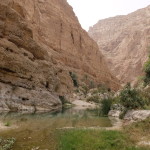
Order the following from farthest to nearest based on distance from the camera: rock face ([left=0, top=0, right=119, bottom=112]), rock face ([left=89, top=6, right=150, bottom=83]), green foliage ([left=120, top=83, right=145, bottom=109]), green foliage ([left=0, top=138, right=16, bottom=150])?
1. rock face ([left=89, top=6, right=150, bottom=83])
2. rock face ([left=0, top=0, right=119, bottom=112])
3. green foliage ([left=120, top=83, right=145, bottom=109])
4. green foliage ([left=0, top=138, right=16, bottom=150])

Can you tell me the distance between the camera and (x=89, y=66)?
107 meters

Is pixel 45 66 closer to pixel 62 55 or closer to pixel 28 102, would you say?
pixel 28 102

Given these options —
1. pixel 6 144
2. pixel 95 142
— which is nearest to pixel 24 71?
pixel 6 144

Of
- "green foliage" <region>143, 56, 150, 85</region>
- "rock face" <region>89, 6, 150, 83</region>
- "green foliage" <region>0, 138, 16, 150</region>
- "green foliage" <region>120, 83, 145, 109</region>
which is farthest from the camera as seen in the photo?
"rock face" <region>89, 6, 150, 83</region>

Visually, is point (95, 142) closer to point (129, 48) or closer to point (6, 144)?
point (6, 144)

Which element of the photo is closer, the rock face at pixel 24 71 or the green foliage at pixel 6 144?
the green foliage at pixel 6 144

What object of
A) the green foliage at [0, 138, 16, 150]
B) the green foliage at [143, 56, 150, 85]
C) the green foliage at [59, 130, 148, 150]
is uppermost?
the green foliage at [143, 56, 150, 85]

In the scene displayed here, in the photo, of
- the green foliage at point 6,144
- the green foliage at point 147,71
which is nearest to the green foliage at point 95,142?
the green foliage at point 6,144

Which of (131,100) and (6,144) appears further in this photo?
(131,100)

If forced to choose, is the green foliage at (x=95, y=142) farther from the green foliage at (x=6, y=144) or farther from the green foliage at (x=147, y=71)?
the green foliage at (x=147, y=71)

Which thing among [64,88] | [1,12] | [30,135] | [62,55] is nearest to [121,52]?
[62,55]

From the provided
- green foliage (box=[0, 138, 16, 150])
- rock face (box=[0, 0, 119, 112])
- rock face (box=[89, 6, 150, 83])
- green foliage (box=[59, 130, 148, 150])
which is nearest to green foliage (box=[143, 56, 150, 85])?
rock face (box=[0, 0, 119, 112])

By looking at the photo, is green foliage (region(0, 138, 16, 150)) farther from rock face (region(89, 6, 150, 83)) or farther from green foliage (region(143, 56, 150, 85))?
rock face (region(89, 6, 150, 83))

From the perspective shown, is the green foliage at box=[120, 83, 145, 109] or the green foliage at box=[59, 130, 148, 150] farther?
the green foliage at box=[120, 83, 145, 109]
